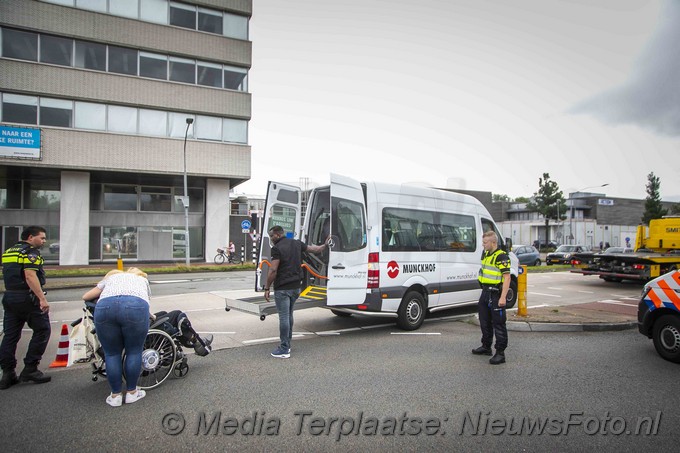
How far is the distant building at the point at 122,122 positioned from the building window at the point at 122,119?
0.06 meters

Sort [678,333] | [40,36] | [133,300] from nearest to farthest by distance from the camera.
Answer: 1. [133,300]
2. [678,333]
3. [40,36]

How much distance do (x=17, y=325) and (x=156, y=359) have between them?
1707 mm

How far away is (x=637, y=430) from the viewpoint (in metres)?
3.97

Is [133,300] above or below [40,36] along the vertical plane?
below

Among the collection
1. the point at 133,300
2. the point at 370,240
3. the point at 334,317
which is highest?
the point at 370,240

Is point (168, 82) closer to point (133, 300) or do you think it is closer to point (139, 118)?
point (139, 118)

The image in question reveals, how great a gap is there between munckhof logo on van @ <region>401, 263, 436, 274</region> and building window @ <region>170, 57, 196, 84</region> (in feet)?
79.5

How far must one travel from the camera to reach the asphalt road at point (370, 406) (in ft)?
12.3

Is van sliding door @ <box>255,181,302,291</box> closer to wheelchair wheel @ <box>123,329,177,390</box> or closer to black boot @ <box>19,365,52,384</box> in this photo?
wheelchair wheel @ <box>123,329,177,390</box>

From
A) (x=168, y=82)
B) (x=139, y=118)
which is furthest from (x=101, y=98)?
(x=168, y=82)

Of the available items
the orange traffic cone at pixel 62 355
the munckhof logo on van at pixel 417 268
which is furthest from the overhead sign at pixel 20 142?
the munckhof logo on van at pixel 417 268

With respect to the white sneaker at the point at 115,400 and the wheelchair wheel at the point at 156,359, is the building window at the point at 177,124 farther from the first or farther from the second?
the white sneaker at the point at 115,400

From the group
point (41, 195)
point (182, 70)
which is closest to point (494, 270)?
point (182, 70)

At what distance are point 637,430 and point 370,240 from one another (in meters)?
4.50
